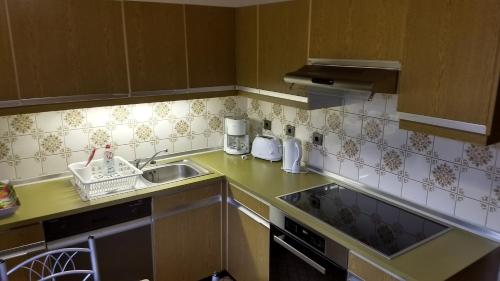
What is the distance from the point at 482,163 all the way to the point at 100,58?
197cm

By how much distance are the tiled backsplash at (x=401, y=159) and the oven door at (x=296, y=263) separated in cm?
59

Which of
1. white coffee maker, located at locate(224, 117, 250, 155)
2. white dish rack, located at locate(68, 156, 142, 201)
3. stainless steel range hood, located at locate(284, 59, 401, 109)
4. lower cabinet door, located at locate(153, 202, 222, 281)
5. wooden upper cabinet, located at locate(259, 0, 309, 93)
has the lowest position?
lower cabinet door, located at locate(153, 202, 222, 281)

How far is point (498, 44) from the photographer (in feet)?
3.90

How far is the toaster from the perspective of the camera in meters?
2.62

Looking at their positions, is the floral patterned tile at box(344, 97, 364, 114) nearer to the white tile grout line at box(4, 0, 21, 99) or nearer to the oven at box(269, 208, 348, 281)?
the oven at box(269, 208, 348, 281)

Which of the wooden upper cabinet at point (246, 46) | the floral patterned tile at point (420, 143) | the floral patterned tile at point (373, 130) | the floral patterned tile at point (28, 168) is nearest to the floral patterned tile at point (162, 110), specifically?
the wooden upper cabinet at point (246, 46)

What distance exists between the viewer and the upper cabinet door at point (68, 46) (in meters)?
1.85

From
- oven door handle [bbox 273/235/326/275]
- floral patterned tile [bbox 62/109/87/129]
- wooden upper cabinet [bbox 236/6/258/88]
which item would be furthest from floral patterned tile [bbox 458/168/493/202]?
floral patterned tile [bbox 62/109/87/129]

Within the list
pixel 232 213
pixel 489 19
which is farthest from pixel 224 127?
pixel 489 19

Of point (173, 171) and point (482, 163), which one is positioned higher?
point (482, 163)

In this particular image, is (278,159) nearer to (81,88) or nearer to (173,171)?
(173,171)

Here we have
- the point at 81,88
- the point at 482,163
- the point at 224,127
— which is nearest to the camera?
the point at 482,163

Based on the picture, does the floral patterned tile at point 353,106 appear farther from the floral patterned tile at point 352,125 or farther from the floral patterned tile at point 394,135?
the floral patterned tile at point 394,135

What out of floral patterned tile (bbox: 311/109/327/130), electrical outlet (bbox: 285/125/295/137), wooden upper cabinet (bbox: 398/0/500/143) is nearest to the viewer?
wooden upper cabinet (bbox: 398/0/500/143)
